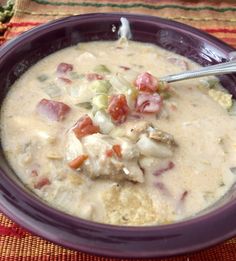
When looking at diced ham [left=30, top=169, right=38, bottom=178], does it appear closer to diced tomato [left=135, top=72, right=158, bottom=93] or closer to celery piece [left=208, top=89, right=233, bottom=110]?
diced tomato [left=135, top=72, right=158, bottom=93]

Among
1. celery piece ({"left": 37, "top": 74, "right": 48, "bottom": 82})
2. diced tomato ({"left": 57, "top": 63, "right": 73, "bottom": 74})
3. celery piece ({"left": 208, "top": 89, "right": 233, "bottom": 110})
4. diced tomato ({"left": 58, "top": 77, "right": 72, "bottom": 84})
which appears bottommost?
celery piece ({"left": 37, "top": 74, "right": 48, "bottom": 82})

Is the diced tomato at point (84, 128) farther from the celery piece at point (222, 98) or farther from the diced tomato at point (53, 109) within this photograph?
the celery piece at point (222, 98)

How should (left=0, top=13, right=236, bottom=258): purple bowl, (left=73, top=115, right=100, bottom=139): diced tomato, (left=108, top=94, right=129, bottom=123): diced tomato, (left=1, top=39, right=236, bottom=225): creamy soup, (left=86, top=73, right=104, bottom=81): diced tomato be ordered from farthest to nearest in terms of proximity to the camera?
(left=86, top=73, right=104, bottom=81): diced tomato
(left=108, top=94, right=129, bottom=123): diced tomato
(left=73, top=115, right=100, bottom=139): diced tomato
(left=1, top=39, right=236, bottom=225): creamy soup
(left=0, top=13, right=236, bottom=258): purple bowl

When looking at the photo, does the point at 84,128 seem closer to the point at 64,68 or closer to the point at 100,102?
the point at 100,102

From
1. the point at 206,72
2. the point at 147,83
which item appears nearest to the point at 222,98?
the point at 206,72

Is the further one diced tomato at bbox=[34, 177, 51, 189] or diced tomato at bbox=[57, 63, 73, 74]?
diced tomato at bbox=[57, 63, 73, 74]

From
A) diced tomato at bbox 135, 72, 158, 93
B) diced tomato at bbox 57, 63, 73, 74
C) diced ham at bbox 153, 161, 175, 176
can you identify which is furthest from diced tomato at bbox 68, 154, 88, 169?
diced tomato at bbox 57, 63, 73, 74

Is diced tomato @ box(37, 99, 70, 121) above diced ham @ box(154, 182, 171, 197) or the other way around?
above
